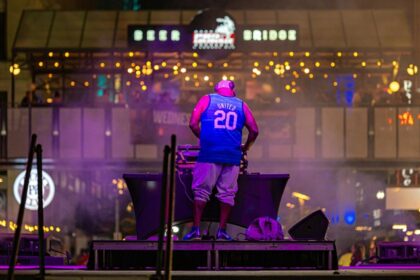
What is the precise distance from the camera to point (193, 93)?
80.0 ft

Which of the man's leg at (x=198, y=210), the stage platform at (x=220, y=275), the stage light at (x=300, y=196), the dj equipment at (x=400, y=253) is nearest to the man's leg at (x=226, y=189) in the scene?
the man's leg at (x=198, y=210)

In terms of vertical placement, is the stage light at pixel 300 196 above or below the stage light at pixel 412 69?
below

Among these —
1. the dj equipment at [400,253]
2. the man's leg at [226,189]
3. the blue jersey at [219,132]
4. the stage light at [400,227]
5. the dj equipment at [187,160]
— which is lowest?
the stage light at [400,227]

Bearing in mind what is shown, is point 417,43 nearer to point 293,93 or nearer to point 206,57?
point 293,93

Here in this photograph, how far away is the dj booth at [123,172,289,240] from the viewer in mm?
10305

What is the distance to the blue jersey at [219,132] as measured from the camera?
32.5 feet

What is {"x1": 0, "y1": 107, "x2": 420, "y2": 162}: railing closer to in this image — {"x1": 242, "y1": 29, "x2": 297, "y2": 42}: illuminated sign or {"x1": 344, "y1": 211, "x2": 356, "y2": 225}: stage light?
{"x1": 242, "y1": 29, "x2": 297, "y2": 42}: illuminated sign

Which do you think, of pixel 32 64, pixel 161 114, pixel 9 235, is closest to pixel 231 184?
pixel 9 235

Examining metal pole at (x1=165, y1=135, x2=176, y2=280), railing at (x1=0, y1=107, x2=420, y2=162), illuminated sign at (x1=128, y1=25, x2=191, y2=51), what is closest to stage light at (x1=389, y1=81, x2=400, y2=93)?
railing at (x1=0, y1=107, x2=420, y2=162)

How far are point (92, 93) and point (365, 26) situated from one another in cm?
645

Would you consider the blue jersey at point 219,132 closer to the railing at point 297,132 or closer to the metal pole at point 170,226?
the metal pole at point 170,226

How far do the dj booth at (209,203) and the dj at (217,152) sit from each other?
344 millimetres

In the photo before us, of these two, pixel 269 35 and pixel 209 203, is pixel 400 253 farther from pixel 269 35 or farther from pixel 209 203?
pixel 269 35

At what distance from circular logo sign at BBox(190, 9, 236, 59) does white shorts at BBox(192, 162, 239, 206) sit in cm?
1352
